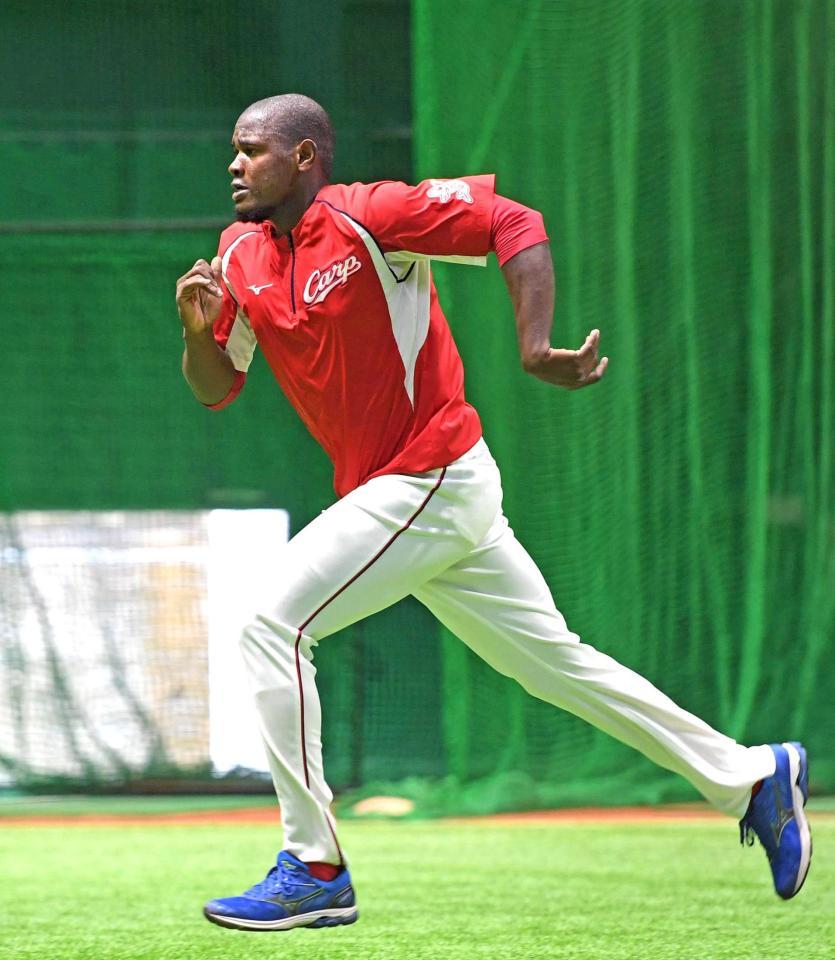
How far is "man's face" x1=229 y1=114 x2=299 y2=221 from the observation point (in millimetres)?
3586

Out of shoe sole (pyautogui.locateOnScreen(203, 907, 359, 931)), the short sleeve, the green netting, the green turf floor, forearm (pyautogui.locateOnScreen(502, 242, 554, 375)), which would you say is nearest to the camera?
shoe sole (pyautogui.locateOnScreen(203, 907, 359, 931))

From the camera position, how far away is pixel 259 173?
141 inches

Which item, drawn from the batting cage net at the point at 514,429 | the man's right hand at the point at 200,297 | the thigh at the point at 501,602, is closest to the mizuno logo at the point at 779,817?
the thigh at the point at 501,602

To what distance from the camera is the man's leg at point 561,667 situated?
143 inches

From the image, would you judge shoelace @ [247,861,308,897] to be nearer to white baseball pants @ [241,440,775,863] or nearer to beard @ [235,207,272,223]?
white baseball pants @ [241,440,775,863]

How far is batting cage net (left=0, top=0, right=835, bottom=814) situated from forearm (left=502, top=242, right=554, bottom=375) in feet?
11.0

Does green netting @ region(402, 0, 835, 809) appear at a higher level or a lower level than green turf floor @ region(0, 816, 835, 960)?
higher

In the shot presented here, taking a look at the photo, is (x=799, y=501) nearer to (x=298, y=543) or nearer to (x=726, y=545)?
(x=726, y=545)

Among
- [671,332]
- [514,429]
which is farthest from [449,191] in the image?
[671,332]

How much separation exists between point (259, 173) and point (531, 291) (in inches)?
28.8

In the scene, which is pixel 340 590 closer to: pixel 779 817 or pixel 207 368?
pixel 207 368

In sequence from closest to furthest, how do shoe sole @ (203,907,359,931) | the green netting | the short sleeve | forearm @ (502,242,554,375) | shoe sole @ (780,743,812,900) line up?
1. shoe sole @ (203,907,359,931)
2. forearm @ (502,242,554,375)
3. the short sleeve
4. shoe sole @ (780,743,812,900)
5. the green netting

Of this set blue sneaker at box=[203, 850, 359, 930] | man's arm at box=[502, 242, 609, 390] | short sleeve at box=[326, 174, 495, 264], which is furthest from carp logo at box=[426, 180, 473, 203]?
blue sneaker at box=[203, 850, 359, 930]

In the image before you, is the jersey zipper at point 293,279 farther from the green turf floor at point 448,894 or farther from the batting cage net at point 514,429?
the batting cage net at point 514,429
